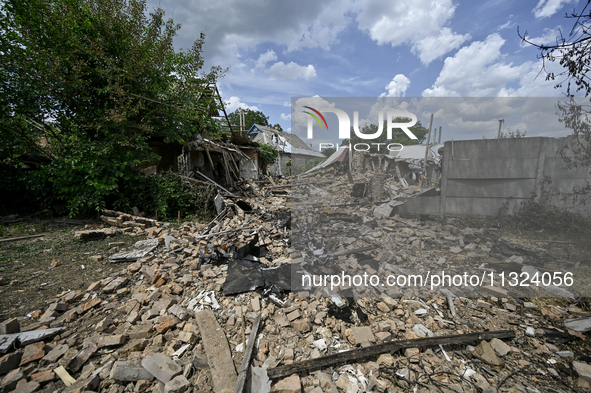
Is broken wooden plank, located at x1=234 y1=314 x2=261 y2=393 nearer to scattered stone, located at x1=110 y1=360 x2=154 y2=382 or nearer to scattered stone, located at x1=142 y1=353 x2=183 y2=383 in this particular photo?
scattered stone, located at x1=142 y1=353 x2=183 y2=383

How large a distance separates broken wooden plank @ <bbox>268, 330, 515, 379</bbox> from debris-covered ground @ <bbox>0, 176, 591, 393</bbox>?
0.04 ft

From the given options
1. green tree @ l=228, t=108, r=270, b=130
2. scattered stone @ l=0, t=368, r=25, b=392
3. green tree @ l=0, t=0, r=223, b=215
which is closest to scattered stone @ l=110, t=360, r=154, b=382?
scattered stone @ l=0, t=368, r=25, b=392

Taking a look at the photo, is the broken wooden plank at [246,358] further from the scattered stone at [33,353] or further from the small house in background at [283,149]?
the small house in background at [283,149]

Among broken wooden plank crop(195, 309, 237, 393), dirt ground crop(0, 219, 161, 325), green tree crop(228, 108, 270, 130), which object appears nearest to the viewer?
broken wooden plank crop(195, 309, 237, 393)

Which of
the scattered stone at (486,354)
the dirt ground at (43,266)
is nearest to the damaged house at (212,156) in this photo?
the dirt ground at (43,266)

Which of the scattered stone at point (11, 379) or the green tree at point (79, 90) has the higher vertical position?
the green tree at point (79, 90)

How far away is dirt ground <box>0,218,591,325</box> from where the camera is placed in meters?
3.39

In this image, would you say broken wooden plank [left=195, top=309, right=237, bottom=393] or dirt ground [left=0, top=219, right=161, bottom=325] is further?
dirt ground [left=0, top=219, right=161, bottom=325]

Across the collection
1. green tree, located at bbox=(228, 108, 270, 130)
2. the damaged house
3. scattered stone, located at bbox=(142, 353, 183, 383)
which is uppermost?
green tree, located at bbox=(228, 108, 270, 130)

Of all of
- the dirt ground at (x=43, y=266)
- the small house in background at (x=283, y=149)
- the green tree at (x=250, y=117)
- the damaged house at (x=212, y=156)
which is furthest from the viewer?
the green tree at (x=250, y=117)

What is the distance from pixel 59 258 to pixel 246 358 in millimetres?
4676

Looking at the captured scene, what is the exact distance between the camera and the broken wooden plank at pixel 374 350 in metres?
2.23

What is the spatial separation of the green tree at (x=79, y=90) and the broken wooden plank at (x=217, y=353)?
219 inches

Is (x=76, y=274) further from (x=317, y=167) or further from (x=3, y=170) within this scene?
(x=317, y=167)
